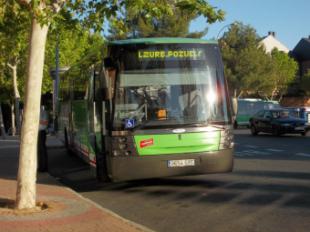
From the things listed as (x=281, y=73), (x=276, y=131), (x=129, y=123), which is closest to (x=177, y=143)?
(x=129, y=123)

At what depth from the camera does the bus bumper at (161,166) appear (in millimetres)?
11352

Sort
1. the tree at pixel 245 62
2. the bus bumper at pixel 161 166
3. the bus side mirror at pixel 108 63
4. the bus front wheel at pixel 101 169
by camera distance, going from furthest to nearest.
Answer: the tree at pixel 245 62 < the bus front wheel at pixel 101 169 < the bus side mirror at pixel 108 63 < the bus bumper at pixel 161 166

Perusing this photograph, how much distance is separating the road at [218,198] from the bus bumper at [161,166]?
1.31 ft

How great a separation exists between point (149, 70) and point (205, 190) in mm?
2557

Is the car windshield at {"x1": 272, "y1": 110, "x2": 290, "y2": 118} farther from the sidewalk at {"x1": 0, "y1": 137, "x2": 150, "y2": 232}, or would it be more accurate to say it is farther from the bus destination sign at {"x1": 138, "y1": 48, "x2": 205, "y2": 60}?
the sidewalk at {"x1": 0, "y1": 137, "x2": 150, "y2": 232}

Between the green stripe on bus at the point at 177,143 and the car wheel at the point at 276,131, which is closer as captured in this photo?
the green stripe on bus at the point at 177,143

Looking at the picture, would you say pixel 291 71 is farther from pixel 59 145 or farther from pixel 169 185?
pixel 169 185

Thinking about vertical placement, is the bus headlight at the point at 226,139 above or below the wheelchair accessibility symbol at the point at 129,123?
below

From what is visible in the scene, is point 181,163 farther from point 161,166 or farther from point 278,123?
point 278,123

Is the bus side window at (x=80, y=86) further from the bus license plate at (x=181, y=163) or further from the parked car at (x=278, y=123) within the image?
the parked car at (x=278, y=123)

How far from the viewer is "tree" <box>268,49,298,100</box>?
74.4 metres

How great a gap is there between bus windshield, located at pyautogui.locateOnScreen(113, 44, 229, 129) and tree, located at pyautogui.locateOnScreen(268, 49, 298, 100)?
6157cm

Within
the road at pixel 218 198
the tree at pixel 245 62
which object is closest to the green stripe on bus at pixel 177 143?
the road at pixel 218 198

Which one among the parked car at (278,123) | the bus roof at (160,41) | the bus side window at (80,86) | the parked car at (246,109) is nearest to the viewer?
the bus roof at (160,41)
